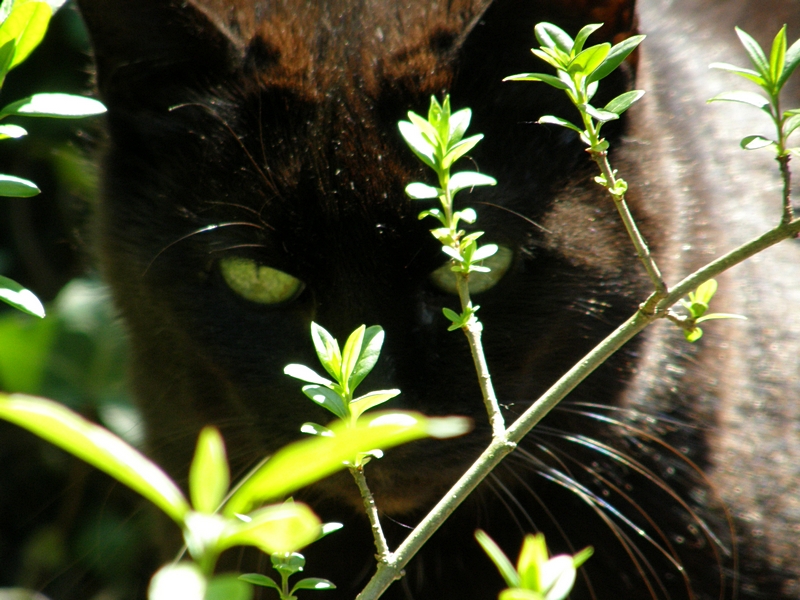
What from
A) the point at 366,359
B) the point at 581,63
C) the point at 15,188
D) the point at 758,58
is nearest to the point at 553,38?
the point at 581,63

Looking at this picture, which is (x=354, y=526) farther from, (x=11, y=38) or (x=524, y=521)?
(x=11, y=38)

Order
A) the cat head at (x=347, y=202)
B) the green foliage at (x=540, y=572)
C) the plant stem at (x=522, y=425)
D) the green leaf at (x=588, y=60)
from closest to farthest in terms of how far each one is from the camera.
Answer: the green foliage at (x=540, y=572) → the plant stem at (x=522, y=425) → the green leaf at (x=588, y=60) → the cat head at (x=347, y=202)

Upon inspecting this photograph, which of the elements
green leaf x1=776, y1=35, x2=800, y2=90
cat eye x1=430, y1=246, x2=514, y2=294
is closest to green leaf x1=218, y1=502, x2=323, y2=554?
green leaf x1=776, y1=35, x2=800, y2=90

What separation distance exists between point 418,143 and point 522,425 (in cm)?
18

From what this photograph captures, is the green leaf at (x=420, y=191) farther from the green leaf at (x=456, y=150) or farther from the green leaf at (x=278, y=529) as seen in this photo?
the green leaf at (x=278, y=529)

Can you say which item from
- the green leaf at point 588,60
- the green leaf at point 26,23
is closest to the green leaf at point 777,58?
the green leaf at point 588,60

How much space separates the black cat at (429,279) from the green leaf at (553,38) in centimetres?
42

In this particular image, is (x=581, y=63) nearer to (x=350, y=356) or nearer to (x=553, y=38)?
(x=553, y=38)

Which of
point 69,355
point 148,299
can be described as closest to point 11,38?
point 148,299

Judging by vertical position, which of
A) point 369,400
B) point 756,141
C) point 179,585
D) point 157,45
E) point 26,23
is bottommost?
point 179,585

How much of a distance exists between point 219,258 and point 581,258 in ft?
1.52

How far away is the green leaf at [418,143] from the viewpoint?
1.75 ft

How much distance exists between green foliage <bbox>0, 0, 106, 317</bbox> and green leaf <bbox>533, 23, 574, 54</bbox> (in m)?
0.28

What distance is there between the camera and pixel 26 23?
50cm
